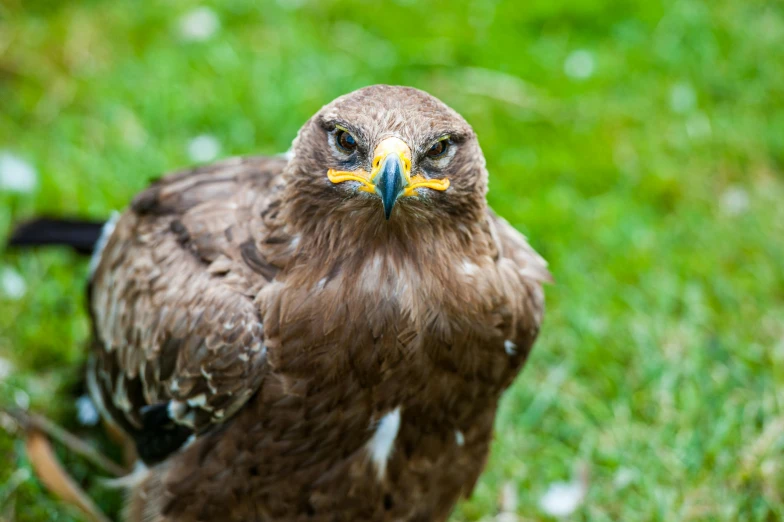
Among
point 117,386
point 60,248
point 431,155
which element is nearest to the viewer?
point 431,155

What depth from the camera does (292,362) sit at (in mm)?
3010

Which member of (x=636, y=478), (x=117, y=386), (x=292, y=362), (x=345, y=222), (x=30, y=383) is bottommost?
(x=636, y=478)

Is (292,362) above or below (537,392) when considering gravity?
above

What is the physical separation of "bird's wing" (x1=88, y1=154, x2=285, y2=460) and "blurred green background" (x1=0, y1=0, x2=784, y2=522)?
0.95 meters

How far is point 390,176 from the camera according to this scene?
2625 millimetres

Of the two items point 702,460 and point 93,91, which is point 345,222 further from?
point 93,91

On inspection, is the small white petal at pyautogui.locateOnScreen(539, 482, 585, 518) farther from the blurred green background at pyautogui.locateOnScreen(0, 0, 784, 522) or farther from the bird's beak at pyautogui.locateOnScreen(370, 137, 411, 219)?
the bird's beak at pyautogui.locateOnScreen(370, 137, 411, 219)

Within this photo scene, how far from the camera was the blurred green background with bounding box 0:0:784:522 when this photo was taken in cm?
423

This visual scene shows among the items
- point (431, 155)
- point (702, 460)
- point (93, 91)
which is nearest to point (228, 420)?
point (431, 155)

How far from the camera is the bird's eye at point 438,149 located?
2830mm

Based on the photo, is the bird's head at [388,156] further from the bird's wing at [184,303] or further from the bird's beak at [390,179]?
the bird's wing at [184,303]

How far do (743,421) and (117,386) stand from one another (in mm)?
2709

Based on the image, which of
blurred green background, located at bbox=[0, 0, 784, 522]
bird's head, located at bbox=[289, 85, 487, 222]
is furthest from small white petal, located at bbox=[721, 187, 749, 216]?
bird's head, located at bbox=[289, 85, 487, 222]

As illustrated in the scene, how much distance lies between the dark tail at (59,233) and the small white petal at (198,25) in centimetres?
229
